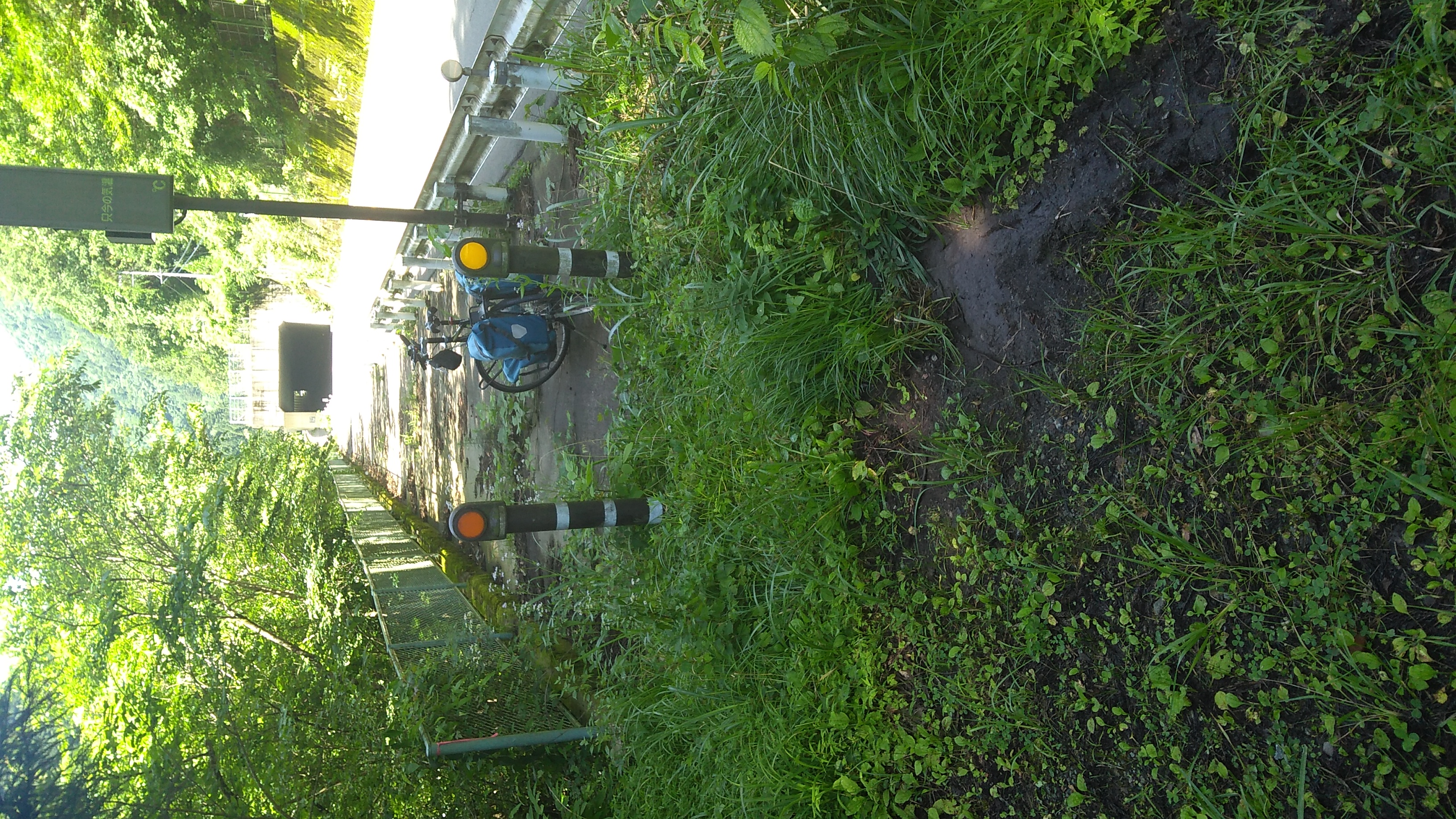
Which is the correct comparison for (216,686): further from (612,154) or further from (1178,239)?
(1178,239)

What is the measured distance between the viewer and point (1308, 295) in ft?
5.99

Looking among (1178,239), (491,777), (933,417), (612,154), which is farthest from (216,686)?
(1178,239)

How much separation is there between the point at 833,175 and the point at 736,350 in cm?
83

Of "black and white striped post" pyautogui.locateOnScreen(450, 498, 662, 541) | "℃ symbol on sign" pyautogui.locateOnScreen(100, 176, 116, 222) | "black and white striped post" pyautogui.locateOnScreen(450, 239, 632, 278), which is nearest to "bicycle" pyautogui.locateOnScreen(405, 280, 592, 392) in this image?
"black and white striped post" pyautogui.locateOnScreen(450, 239, 632, 278)

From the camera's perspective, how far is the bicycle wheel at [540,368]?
5691 mm

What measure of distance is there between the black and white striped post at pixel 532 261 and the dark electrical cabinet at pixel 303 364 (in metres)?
14.4

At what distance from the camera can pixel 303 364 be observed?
16984mm

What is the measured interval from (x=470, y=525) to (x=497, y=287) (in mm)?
2414

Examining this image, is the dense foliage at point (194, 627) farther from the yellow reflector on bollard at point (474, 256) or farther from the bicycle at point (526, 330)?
the yellow reflector on bollard at point (474, 256)

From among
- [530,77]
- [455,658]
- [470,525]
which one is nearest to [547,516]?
[470,525]

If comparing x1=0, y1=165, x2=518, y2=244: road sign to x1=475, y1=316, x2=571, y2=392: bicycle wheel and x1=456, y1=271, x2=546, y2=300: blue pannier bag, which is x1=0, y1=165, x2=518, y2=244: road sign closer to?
x1=456, y1=271, x2=546, y2=300: blue pannier bag

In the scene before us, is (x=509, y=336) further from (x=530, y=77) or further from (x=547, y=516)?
(x=547, y=516)

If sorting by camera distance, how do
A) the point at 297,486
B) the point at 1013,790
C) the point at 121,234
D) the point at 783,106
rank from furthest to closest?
1. the point at 297,486
2. the point at 121,234
3. the point at 783,106
4. the point at 1013,790

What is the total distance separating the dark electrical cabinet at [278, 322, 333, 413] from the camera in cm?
1672
